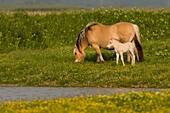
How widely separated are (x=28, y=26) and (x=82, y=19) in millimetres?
3841

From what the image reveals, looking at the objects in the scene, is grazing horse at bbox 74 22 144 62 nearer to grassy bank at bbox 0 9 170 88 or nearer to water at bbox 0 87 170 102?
grassy bank at bbox 0 9 170 88

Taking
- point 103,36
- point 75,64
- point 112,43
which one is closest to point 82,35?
point 103,36

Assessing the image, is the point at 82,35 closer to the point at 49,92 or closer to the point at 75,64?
the point at 75,64

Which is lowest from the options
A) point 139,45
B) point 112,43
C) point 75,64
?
point 75,64

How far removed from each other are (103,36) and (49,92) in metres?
8.03

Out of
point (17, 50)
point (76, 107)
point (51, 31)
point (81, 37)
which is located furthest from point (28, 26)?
point (76, 107)

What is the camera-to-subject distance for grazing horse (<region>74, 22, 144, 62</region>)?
28.9 meters

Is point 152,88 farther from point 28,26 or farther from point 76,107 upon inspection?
point 28,26

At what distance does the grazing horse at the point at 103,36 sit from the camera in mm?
28922

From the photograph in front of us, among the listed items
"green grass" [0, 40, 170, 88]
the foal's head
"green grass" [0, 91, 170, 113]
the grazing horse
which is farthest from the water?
the grazing horse

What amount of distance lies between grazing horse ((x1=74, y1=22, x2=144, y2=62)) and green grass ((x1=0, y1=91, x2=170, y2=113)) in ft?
41.0

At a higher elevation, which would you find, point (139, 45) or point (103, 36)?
point (103, 36)

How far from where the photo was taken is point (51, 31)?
133 feet

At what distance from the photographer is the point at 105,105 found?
15.0 m
